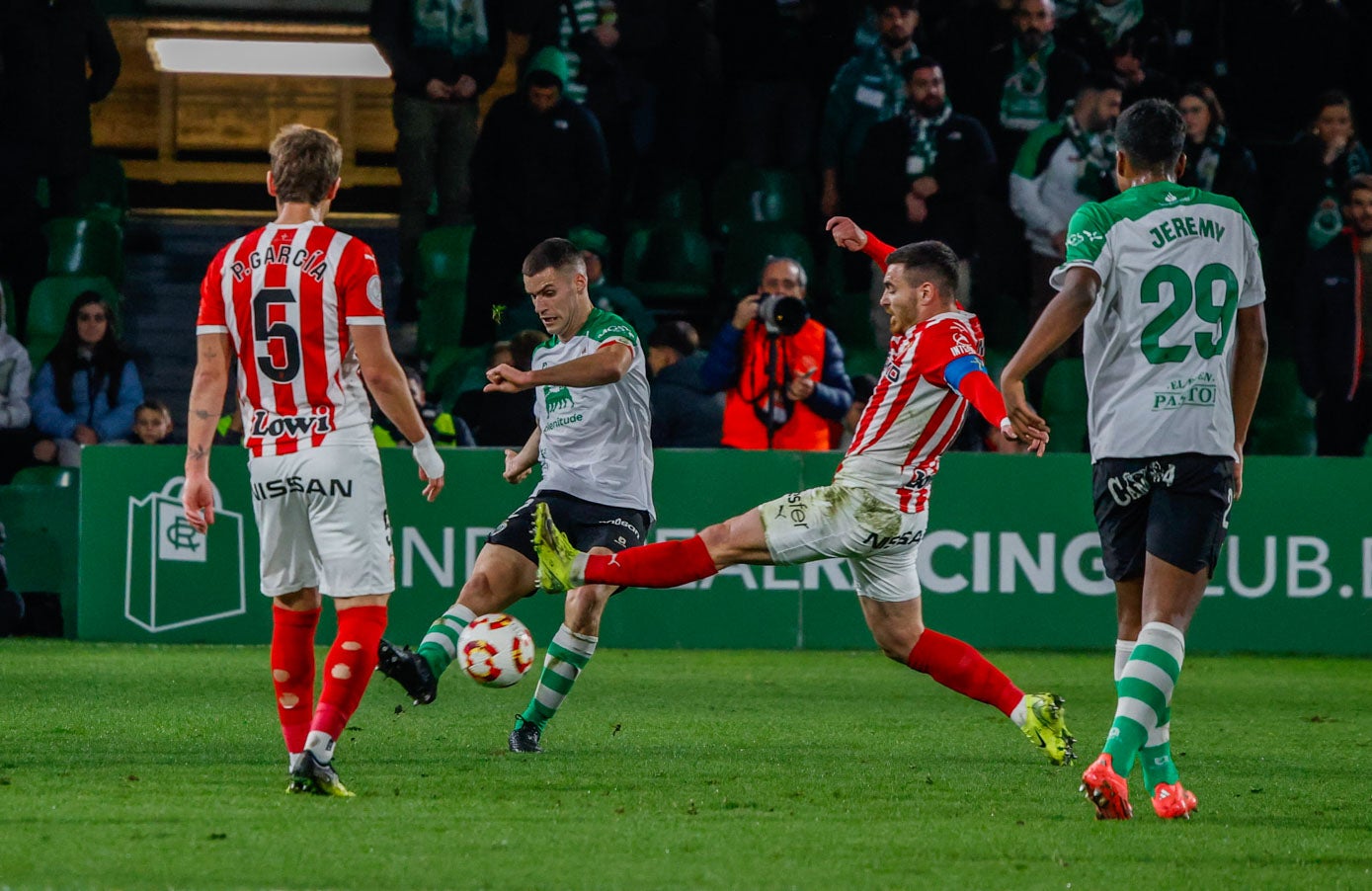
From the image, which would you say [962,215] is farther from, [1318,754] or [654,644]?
[1318,754]

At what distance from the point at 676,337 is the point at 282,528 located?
7349 mm

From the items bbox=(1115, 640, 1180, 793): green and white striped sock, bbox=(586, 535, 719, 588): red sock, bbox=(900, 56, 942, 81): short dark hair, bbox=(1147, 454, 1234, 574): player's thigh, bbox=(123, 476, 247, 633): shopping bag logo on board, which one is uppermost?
bbox=(900, 56, 942, 81): short dark hair

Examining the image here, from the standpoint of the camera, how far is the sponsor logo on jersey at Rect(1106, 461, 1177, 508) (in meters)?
5.10

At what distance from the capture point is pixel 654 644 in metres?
11.6

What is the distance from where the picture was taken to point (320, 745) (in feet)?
17.2

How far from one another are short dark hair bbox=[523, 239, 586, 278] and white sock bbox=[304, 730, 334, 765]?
2.25 m

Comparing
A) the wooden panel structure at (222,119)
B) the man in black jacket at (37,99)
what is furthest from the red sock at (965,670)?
the wooden panel structure at (222,119)

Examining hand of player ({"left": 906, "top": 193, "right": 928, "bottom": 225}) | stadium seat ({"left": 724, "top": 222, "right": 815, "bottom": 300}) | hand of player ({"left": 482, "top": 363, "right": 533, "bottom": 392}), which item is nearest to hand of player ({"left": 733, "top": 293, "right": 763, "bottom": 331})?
hand of player ({"left": 906, "top": 193, "right": 928, "bottom": 225})

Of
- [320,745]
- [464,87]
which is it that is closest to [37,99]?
[464,87]

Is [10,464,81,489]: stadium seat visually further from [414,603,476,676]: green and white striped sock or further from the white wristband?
the white wristband

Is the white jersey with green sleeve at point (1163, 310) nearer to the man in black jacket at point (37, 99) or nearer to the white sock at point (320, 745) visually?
the white sock at point (320, 745)

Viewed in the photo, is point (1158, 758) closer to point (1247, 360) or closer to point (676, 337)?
point (1247, 360)

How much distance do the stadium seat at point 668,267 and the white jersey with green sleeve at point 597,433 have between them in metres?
7.39

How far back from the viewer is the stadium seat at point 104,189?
50.0 ft
